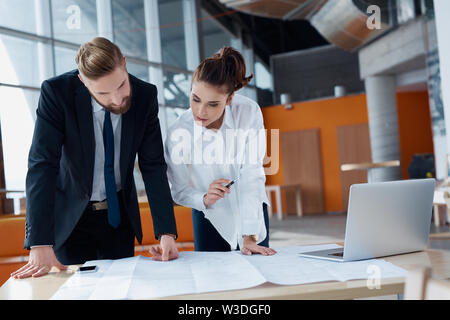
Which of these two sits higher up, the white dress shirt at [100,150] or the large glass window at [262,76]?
A: the large glass window at [262,76]

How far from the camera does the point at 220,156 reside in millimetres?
1656

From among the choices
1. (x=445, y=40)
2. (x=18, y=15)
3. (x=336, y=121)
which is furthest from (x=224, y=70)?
(x=336, y=121)

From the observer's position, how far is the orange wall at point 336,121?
9227 mm

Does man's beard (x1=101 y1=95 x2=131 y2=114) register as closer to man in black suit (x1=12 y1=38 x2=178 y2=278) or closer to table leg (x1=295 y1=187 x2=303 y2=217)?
man in black suit (x1=12 y1=38 x2=178 y2=278)

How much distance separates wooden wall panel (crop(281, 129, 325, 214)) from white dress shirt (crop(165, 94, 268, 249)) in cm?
868

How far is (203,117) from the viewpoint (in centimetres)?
160

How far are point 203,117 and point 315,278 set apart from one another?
776 mm

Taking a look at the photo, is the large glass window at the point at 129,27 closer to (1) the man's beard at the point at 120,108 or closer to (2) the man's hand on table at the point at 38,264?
(1) the man's beard at the point at 120,108

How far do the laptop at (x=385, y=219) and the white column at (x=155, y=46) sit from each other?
22.2ft

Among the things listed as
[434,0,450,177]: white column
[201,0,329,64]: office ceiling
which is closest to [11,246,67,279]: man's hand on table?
[434,0,450,177]: white column

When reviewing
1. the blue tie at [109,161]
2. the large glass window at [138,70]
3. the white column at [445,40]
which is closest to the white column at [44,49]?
the large glass window at [138,70]

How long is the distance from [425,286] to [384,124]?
8.29 metres

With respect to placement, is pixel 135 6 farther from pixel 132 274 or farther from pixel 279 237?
pixel 132 274

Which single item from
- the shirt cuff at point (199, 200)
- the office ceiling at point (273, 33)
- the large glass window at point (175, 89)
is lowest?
the shirt cuff at point (199, 200)
